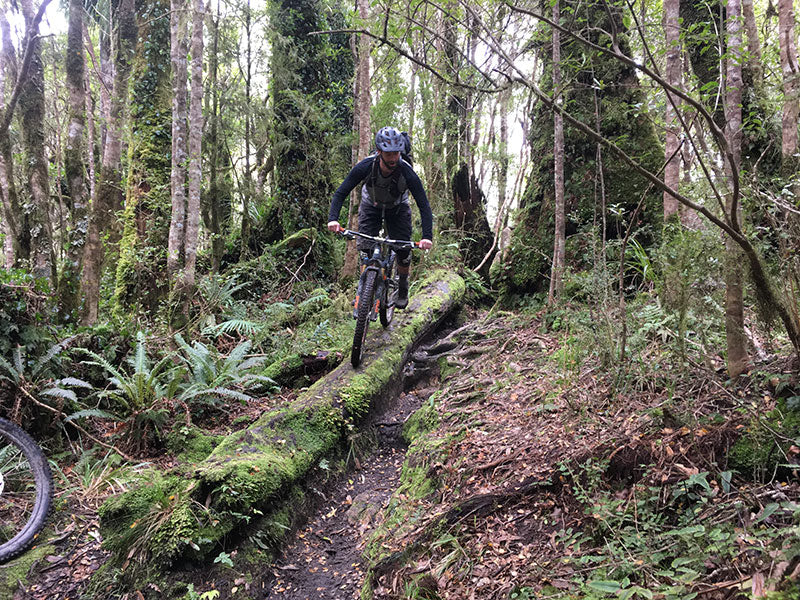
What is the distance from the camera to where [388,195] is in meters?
5.82

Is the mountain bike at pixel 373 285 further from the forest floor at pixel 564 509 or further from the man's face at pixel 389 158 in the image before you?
the forest floor at pixel 564 509

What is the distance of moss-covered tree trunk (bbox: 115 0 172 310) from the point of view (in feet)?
31.9

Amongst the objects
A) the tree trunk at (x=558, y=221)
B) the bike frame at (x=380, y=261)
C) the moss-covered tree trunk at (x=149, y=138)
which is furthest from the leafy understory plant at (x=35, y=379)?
the tree trunk at (x=558, y=221)

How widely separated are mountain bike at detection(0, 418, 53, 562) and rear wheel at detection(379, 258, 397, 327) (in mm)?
3936

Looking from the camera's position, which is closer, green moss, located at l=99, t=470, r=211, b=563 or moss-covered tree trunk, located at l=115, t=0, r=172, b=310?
green moss, located at l=99, t=470, r=211, b=563

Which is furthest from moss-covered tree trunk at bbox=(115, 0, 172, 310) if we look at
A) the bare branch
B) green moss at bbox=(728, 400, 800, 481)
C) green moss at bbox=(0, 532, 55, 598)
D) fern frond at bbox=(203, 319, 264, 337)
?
green moss at bbox=(728, 400, 800, 481)

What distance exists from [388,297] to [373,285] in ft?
2.97

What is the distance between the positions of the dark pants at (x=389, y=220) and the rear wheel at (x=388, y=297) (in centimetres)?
31

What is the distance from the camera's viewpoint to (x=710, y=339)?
3.41 meters

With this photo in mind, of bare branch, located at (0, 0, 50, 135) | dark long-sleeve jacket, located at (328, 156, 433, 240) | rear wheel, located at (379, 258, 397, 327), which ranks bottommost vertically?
rear wheel, located at (379, 258, 397, 327)

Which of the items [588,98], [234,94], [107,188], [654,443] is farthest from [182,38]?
[654,443]

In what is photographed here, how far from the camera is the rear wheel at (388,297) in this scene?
19.9ft

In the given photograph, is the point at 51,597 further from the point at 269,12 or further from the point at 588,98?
the point at 269,12

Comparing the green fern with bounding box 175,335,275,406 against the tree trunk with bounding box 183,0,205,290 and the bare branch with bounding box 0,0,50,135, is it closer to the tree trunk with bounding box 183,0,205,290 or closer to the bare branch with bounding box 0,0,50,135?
the tree trunk with bounding box 183,0,205,290
